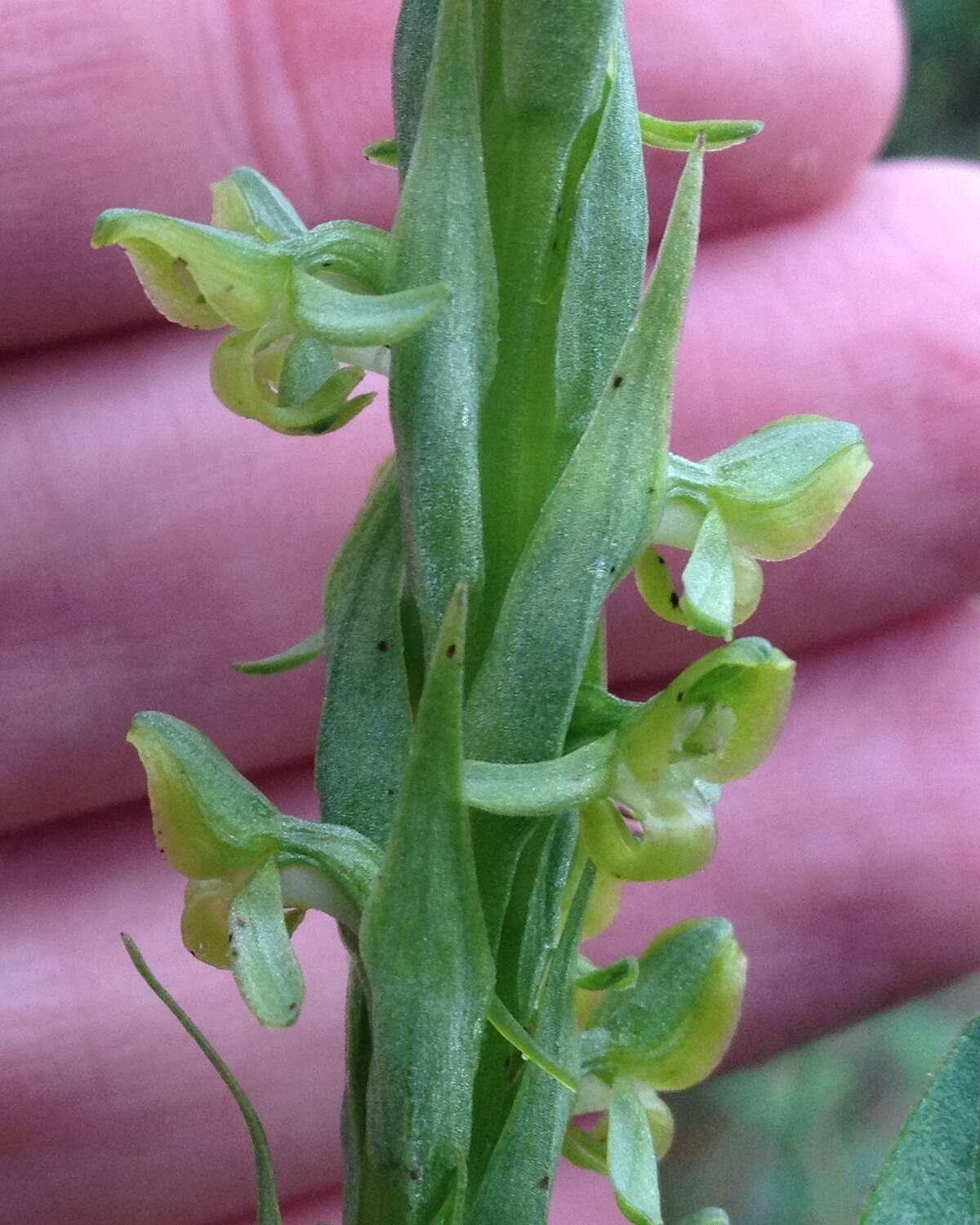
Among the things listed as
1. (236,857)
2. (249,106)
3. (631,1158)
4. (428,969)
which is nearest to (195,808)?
(236,857)

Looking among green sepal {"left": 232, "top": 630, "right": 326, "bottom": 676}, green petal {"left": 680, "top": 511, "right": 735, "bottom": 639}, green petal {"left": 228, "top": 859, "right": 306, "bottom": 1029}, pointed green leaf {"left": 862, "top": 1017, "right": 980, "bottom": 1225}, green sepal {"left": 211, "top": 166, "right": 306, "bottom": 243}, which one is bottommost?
pointed green leaf {"left": 862, "top": 1017, "right": 980, "bottom": 1225}

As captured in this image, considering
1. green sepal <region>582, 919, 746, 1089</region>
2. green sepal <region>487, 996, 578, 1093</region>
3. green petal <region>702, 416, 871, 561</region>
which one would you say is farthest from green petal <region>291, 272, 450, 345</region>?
green sepal <region>582, 919, 746, 1089</region>

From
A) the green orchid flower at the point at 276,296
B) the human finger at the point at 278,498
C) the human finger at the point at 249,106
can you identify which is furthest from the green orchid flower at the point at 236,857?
the human finger at the point at 249,106

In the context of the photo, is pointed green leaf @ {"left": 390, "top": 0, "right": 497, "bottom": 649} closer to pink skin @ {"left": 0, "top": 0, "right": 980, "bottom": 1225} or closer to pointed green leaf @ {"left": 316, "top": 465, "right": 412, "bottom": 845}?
pointed green leaf @ {"left": 316, "top": 465, "right": 412, "bottom": 845}

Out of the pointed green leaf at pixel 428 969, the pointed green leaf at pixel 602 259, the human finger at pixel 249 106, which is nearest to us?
the pointed green leaf at pixel 428 969

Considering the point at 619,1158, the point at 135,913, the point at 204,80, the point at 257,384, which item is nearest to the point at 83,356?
the point at 204,80

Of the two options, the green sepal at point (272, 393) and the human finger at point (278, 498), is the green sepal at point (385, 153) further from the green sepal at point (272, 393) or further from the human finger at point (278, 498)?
the human finger at point (278, 498)
